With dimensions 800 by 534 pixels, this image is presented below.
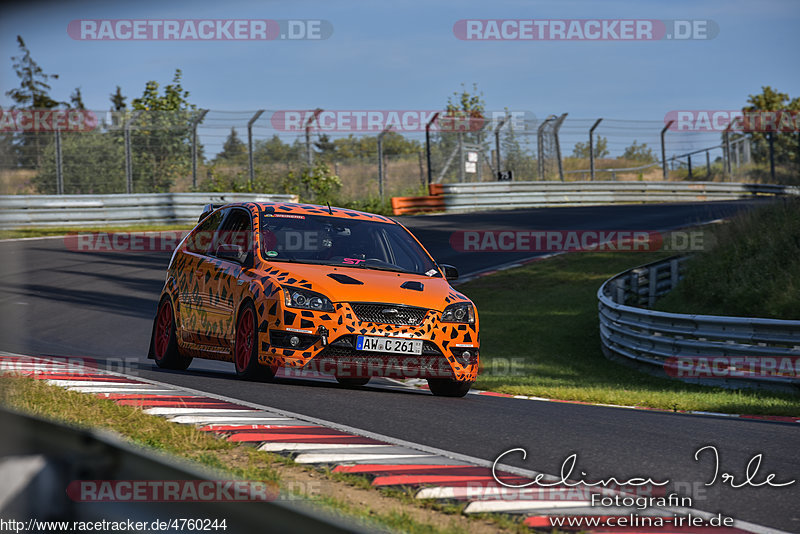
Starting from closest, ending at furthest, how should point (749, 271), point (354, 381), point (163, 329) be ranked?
point (354, 381) < point (163, 329) < point (749, 271)

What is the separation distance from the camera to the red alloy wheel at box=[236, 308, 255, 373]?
8.29 meters

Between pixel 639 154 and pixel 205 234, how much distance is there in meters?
32.1

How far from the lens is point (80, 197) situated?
88.3ft

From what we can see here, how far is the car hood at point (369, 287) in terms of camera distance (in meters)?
8.04

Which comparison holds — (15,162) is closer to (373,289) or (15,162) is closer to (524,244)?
(524,244)

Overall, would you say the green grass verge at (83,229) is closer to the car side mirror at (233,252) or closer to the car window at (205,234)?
the car window at (205,234)

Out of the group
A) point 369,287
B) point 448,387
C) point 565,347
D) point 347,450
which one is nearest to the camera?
point 347,450

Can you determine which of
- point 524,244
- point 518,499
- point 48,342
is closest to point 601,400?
point 518,499

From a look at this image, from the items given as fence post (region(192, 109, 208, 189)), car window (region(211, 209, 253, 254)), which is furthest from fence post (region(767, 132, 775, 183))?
car window (region(211, 209, 253, 254))

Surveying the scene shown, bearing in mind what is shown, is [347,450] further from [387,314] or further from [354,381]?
[354,381]

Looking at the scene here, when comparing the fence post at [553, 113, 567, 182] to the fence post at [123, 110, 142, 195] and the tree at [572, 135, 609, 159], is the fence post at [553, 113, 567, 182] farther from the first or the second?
the fence post at [123, 110, 142, 195]

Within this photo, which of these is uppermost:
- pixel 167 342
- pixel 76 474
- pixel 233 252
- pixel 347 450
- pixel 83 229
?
pixel 83 229

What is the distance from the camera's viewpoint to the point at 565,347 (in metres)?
14.7

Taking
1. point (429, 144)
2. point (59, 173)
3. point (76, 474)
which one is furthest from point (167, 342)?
point (429, 144)
